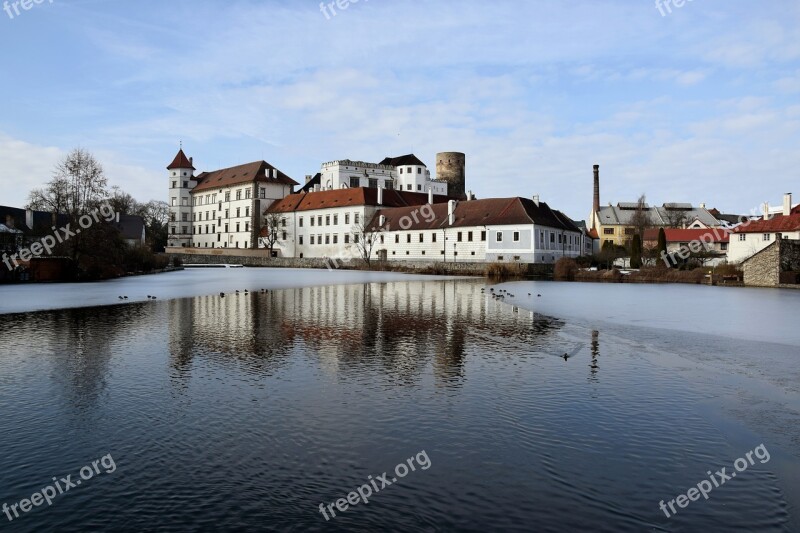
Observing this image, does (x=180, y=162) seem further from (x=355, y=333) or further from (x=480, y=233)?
(x=355, y=333)

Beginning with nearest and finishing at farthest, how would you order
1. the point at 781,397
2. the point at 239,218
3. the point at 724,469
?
the point at 724,469, the point at 781,397, the point at 239,218

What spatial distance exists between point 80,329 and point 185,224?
4529 inches

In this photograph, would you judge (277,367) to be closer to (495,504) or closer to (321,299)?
(495,504)

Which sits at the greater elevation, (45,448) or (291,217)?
(291,217)

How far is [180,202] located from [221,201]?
13.4m

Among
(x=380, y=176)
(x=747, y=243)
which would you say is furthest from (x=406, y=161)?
(x=747, y=243)

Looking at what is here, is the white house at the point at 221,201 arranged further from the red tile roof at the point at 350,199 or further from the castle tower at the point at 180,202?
the red tile roof at the point at 350,199

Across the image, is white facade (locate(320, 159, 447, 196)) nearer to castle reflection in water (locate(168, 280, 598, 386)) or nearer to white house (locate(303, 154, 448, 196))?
white house (locate(303, 154, 448, 196))

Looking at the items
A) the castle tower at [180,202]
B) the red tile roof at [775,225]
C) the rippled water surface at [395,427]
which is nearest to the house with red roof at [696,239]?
the red tile roof at [775,225]

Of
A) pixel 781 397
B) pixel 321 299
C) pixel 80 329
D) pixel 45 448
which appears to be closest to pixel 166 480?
pixel 45 448

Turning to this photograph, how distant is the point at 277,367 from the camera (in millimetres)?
13430
